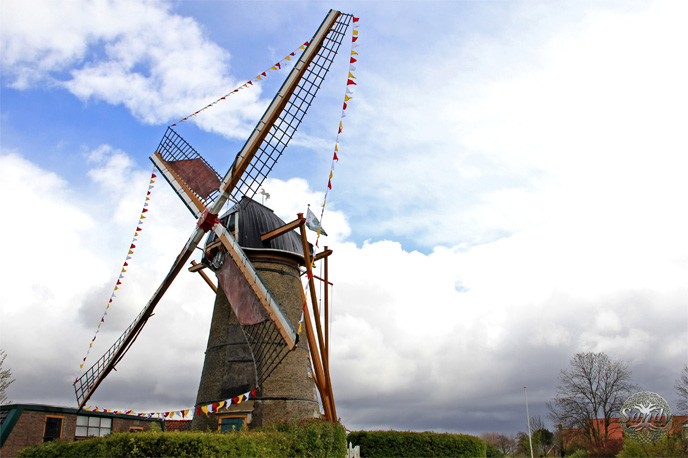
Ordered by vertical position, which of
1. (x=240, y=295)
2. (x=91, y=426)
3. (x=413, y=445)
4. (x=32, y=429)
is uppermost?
(x=240, y=295)

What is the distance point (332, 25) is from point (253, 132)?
180 inches

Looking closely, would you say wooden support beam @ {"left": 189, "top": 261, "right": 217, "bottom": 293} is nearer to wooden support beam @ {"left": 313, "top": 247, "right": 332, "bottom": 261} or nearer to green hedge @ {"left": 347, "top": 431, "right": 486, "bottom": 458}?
wooden support beam @ {"left": 313, "top": 247, "right": 332, "bottom": 261}

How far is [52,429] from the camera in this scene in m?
16.9

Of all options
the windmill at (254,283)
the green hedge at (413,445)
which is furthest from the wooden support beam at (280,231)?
the green hedge at (413,445)

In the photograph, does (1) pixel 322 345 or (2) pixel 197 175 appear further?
(2) pixel 197 175

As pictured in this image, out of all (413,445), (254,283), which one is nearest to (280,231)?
(254,283)

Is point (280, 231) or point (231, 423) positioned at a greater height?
point (280, 231)

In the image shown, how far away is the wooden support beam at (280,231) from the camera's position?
1683 centimetres

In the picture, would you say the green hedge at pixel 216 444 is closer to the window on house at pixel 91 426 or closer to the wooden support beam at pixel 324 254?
the window on house at pixel 91 426

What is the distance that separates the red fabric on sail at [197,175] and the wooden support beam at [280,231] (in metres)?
2.79

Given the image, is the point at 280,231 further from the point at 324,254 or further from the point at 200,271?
the point at 200,271

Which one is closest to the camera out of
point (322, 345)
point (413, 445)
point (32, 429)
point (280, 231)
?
point (32, 429)

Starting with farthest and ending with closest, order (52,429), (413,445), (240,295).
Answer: (413,445), (52,429), (240,295)

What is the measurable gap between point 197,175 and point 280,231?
5055 mm
